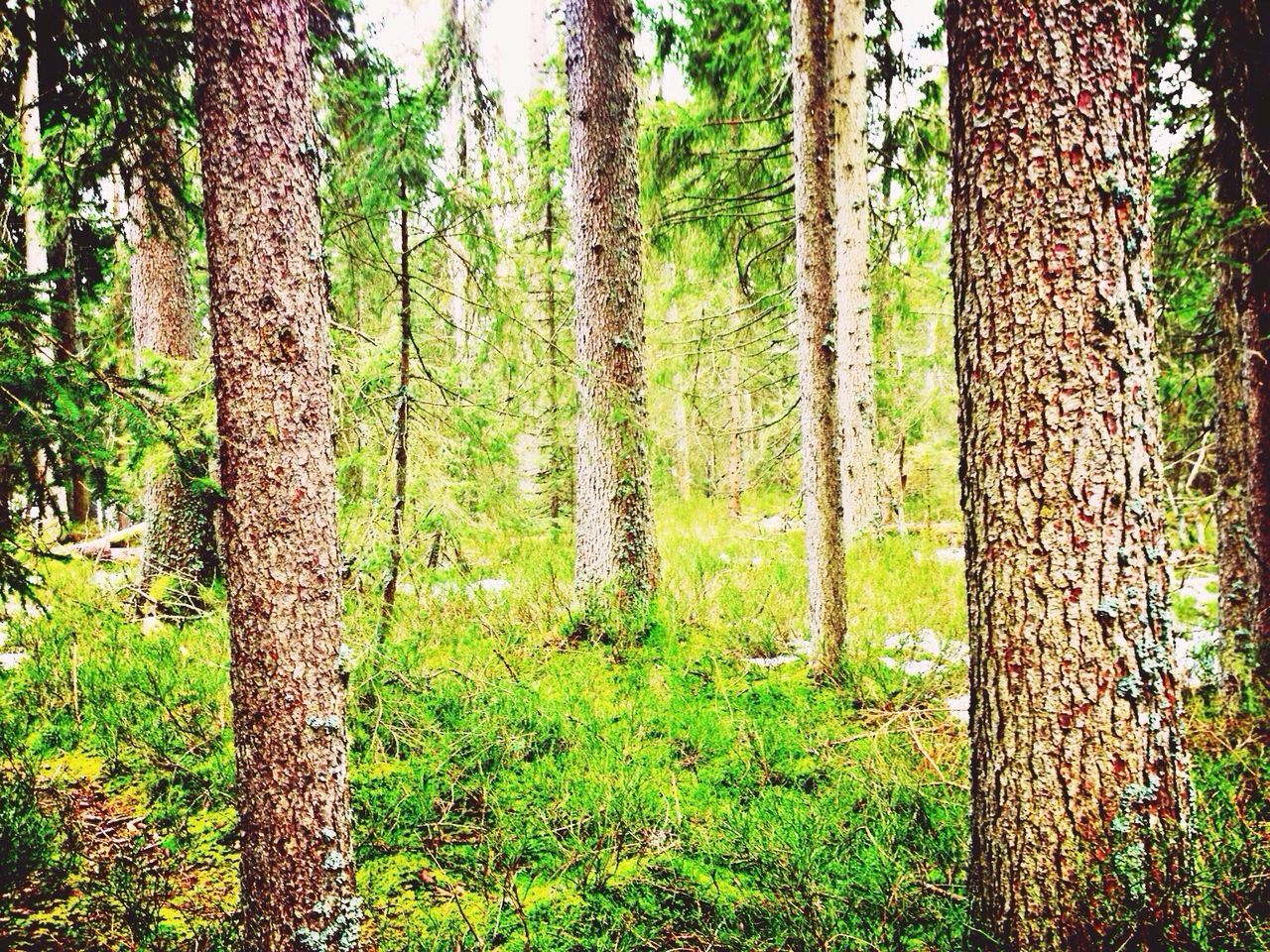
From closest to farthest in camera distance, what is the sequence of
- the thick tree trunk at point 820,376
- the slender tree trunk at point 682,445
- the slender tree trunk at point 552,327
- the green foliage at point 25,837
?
the green foliage at point 25,837, the thick tree trunk at point 820,376, the slender tree trunk at point 552,327, the slender tree trunk at point 682,445

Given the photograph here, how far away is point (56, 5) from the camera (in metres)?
3.26

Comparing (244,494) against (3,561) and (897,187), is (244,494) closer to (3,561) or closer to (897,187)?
(3,561)

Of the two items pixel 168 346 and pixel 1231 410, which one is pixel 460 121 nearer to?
pixel 168 346

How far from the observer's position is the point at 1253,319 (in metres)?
4.22

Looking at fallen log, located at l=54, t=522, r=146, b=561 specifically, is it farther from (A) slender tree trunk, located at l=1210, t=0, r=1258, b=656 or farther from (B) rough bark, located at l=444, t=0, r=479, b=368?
(A) slender tree trunk, located at l=1210, t=0, r=1258, b=656

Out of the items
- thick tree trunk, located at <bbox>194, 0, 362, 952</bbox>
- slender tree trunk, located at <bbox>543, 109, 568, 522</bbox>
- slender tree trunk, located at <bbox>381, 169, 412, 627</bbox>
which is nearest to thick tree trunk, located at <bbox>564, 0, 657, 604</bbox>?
slender tree trunk, located at <bbox>543, 109, 568, 522</bbox>

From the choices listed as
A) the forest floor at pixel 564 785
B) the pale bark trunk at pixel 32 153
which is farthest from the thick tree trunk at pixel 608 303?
the pale bark trunk at pixel 32 153

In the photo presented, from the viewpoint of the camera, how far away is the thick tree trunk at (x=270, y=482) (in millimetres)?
2527

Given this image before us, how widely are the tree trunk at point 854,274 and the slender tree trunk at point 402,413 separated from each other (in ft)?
18.4

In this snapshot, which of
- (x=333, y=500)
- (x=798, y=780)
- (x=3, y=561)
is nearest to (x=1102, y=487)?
(x=798, y=780)

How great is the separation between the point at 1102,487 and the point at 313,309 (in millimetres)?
2930

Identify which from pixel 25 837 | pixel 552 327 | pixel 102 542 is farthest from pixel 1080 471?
pixel 102 542

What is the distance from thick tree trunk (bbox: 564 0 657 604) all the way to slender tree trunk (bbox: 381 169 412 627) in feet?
5.30

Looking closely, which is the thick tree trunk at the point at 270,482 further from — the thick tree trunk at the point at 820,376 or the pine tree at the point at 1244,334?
the pine tree at the point at 1244,334
